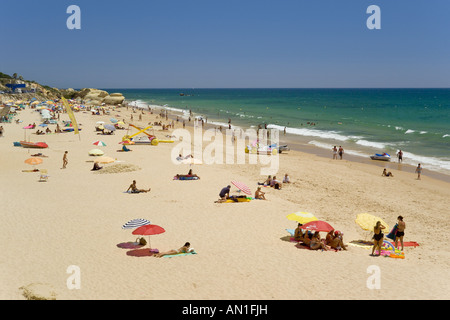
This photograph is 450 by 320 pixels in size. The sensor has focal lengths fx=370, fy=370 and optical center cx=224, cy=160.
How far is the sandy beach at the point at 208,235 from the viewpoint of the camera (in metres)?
7.83

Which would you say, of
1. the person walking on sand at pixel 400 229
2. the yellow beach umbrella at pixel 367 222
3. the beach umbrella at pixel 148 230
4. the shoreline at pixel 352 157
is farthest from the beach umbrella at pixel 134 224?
the shoreline at pixel 352 157

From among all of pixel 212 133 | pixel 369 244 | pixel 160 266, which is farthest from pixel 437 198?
pixel 212 133

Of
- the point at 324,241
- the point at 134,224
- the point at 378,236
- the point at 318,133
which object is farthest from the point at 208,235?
the point at 318,133

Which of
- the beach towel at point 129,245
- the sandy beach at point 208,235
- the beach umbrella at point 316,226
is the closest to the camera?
the sandy beach at point 208,235

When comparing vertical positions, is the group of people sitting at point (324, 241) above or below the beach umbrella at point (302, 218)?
below

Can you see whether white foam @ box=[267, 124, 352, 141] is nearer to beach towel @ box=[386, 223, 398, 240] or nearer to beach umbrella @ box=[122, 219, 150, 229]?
beach towel @ box=[386, 223, 398, 240]

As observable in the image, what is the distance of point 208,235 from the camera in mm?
10859

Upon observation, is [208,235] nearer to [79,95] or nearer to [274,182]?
[274,182]

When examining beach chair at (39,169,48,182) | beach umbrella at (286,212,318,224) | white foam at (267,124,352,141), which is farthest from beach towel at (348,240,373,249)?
white foam at (267,124,352,141)

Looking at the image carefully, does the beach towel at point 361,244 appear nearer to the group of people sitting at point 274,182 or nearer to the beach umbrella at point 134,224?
the beach umbrella at point 134,224

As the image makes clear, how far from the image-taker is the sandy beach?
7.83 m

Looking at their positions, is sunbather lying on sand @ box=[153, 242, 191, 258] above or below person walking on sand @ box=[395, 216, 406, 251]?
below
